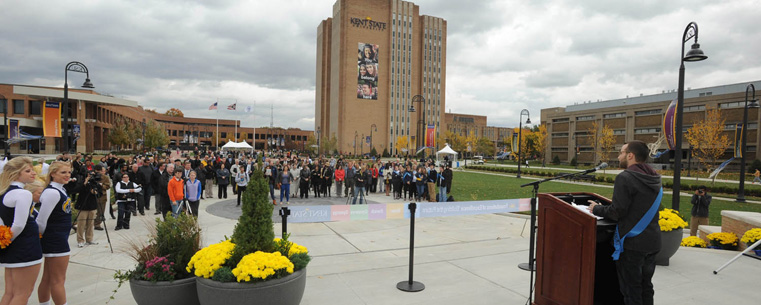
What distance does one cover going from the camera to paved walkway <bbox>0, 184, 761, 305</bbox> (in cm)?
495

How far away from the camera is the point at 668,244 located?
242 inches

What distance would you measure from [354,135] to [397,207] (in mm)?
90644

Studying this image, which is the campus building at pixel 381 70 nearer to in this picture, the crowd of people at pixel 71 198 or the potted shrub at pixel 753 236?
the crowd of people at pixel 71 198

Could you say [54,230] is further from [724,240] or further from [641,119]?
[641,119]

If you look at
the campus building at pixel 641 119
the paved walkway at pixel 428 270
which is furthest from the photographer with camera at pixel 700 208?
the campus building at pixel 641 119

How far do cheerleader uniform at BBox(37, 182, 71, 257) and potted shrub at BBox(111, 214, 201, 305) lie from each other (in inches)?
26.8

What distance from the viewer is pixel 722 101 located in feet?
169

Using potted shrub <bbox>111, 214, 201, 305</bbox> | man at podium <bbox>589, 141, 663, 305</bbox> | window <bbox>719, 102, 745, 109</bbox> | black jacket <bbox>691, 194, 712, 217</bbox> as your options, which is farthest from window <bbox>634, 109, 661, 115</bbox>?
potted shrub <bbox>111, 214, 201, 305</bbox>

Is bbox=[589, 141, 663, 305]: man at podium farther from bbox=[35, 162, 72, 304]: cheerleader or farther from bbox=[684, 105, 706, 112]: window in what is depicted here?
bbox=[684, 105, 706, 112]: window

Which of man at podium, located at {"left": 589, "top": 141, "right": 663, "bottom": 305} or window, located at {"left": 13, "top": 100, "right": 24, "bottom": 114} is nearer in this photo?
man at podium, located at {"left": 589, "top": 141, "right": 663, "bottom": 305}

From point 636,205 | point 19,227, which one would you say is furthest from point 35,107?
point 636,205

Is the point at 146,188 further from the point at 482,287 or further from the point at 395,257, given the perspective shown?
the point at 482,287

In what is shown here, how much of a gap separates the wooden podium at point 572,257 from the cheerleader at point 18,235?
5.17 m

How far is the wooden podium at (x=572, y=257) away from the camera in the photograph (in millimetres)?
3592
